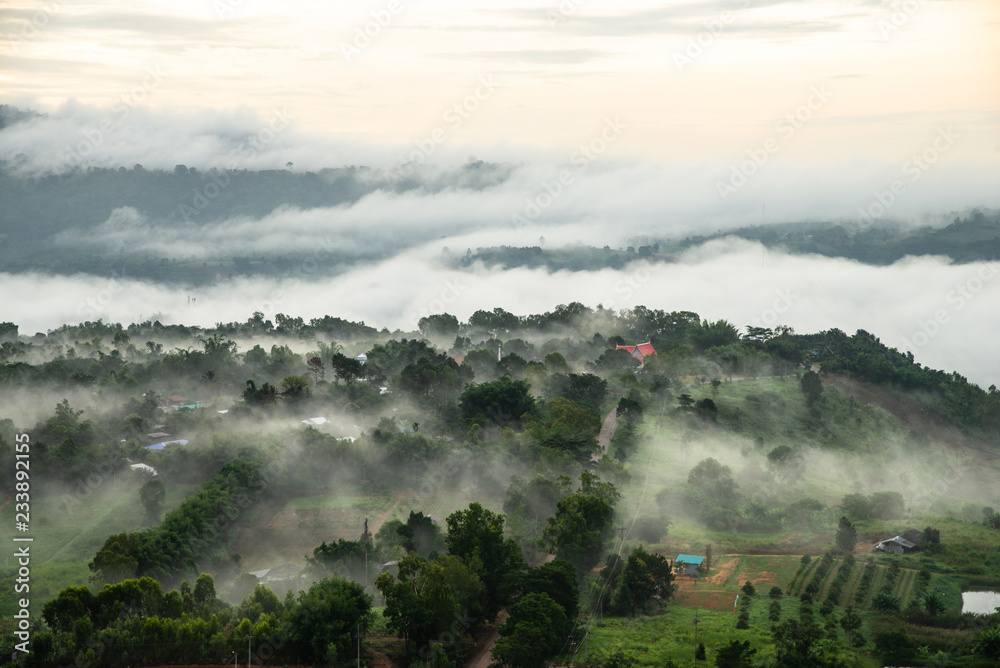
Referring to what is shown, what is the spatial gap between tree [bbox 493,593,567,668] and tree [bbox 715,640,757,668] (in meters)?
4.86

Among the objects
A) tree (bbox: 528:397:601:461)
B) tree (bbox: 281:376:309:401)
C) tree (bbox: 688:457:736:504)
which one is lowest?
tree (bbox: 688:457:736:504)

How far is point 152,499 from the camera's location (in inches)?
1567

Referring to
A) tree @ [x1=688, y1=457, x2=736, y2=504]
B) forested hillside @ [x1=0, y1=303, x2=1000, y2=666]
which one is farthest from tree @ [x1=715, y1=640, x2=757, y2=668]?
tree @ [x1=688, y1=457, x2=736, y2=504]

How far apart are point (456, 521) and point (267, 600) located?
24.6 ft

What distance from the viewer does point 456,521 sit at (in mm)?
32500

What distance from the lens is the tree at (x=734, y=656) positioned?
25438mm

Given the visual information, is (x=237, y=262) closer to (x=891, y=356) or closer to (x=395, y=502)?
(x=891, y=356)

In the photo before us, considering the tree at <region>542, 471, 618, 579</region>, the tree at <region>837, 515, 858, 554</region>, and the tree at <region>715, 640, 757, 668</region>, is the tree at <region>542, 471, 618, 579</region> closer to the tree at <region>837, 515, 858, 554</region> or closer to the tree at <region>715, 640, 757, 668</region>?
the tree at <region>715, 640, 757, 668</region>

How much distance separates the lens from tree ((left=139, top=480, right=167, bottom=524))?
131 feet

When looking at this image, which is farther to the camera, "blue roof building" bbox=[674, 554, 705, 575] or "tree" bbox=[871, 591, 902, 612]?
"blue roof building" bbox=[674, 554, 705, 575]

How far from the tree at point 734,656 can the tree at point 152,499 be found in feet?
84.7

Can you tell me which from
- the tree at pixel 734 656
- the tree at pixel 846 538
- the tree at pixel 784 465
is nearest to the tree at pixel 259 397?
the tree at pixel 784 465

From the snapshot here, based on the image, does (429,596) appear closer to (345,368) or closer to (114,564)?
(114,564)

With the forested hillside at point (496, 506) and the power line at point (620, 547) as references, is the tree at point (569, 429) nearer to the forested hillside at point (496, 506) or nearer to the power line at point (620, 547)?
the forested hillside at point (496, 506)
